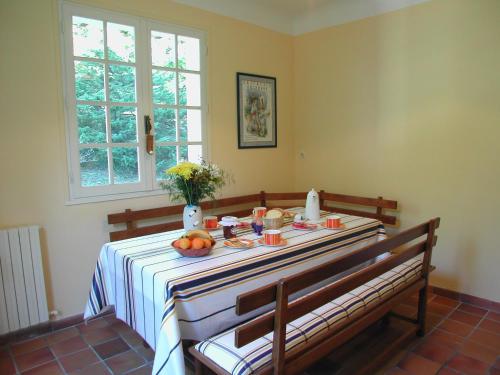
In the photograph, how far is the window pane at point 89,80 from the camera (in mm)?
2611

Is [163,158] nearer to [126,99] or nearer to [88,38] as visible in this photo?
[126,99]

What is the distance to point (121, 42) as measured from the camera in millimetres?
2773

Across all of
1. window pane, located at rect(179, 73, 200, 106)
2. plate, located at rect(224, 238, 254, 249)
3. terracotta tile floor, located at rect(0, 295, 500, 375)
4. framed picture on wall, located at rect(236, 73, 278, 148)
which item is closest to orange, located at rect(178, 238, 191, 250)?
plate, located at rect(224, 238, 254, 249)

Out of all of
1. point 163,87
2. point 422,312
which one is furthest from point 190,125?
point 422,312

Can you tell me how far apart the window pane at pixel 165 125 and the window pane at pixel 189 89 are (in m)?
0.16

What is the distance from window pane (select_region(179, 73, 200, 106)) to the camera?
124 inches

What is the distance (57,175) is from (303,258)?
5.85 feet

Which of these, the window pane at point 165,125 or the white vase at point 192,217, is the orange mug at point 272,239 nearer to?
the white vase at point 192,217

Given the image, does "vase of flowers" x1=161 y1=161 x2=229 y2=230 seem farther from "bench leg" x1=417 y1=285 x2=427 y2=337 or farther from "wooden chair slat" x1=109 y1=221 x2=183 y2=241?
"bench leg" x1=417 y1=285 x2=427 y2=337

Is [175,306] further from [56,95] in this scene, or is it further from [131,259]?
[56,95]

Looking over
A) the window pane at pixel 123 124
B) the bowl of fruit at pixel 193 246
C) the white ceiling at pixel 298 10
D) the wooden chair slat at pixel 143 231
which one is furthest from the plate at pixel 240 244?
the white ceiling at pixel 298 10

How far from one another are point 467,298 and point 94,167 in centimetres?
309

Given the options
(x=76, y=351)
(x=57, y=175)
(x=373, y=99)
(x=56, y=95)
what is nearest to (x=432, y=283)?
(x=373, y=99)

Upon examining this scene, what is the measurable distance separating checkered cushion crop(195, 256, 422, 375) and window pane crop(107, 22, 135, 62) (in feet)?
7.11
